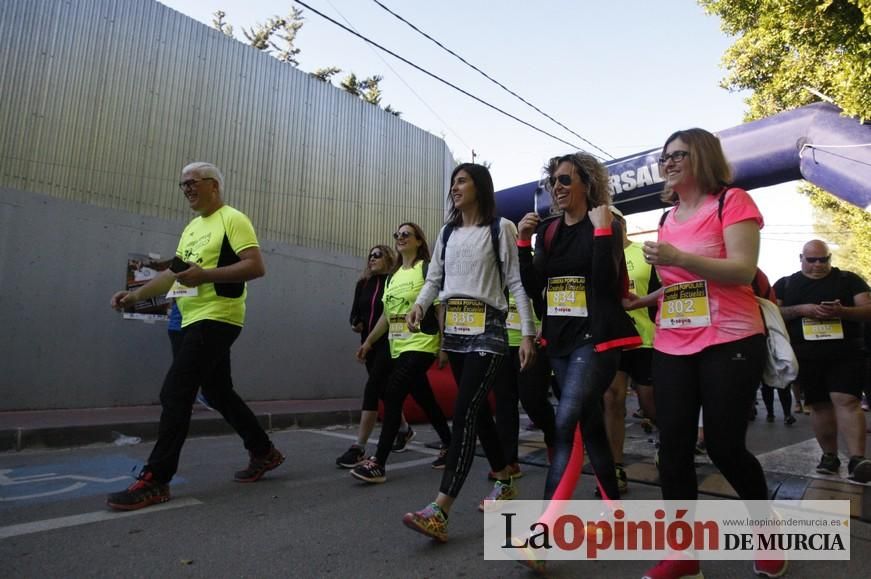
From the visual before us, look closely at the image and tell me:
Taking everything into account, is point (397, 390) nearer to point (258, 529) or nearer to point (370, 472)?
point (370, 472)

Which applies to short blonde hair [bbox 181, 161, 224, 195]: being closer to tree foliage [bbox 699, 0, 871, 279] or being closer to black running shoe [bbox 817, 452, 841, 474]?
black running shoe [bbox 817, 452, 841, 474]

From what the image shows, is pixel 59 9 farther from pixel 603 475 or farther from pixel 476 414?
pixel 603 475

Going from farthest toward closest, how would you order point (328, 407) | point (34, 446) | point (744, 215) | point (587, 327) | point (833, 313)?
point (328, 407), point (34, 446), point (833, 313), point (587, 327), point (744, 215)

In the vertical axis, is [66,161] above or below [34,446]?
above

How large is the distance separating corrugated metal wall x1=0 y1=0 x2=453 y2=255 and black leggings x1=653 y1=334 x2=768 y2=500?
22.4 feet

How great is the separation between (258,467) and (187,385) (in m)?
0.80

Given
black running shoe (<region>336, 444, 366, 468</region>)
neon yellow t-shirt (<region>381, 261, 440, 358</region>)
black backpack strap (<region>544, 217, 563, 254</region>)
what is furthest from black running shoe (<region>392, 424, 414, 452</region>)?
black backpack strap (<region>544, 217, 563, 254</region>)

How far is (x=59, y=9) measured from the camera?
6590 millimetres

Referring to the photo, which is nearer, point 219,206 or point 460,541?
point 460,541

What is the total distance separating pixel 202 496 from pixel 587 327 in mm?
2300

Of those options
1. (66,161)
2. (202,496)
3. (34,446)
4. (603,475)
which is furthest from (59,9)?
(603,475)

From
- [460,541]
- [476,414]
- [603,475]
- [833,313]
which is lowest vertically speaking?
[460,541]

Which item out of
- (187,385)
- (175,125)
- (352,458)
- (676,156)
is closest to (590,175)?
(676,156)

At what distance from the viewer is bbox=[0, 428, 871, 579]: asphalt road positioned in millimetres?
2168
